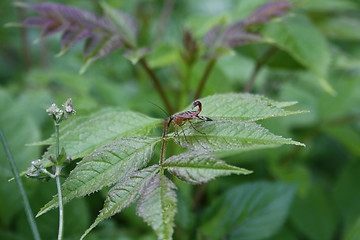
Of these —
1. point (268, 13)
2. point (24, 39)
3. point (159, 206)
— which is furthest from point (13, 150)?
point (24, 39)

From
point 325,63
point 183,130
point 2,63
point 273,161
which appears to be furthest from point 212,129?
point 2,63

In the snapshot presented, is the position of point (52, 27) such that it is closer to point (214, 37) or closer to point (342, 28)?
point (214, 37)

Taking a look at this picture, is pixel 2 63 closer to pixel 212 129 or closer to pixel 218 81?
pixel 218 81

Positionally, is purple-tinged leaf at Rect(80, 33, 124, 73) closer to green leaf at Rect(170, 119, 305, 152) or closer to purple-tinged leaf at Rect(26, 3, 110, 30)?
purple-tinged leaf at Rect(26, 3, 110, 30)

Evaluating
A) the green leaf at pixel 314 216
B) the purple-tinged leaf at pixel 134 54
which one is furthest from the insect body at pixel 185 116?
the green leaf at pixel 314 216

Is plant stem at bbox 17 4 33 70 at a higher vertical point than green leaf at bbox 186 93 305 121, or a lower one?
higher

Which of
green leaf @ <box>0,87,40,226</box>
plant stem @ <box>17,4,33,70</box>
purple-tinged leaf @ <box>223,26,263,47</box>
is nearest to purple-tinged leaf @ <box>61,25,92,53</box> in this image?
green leaf @ <box>0,87,40,226</box>
